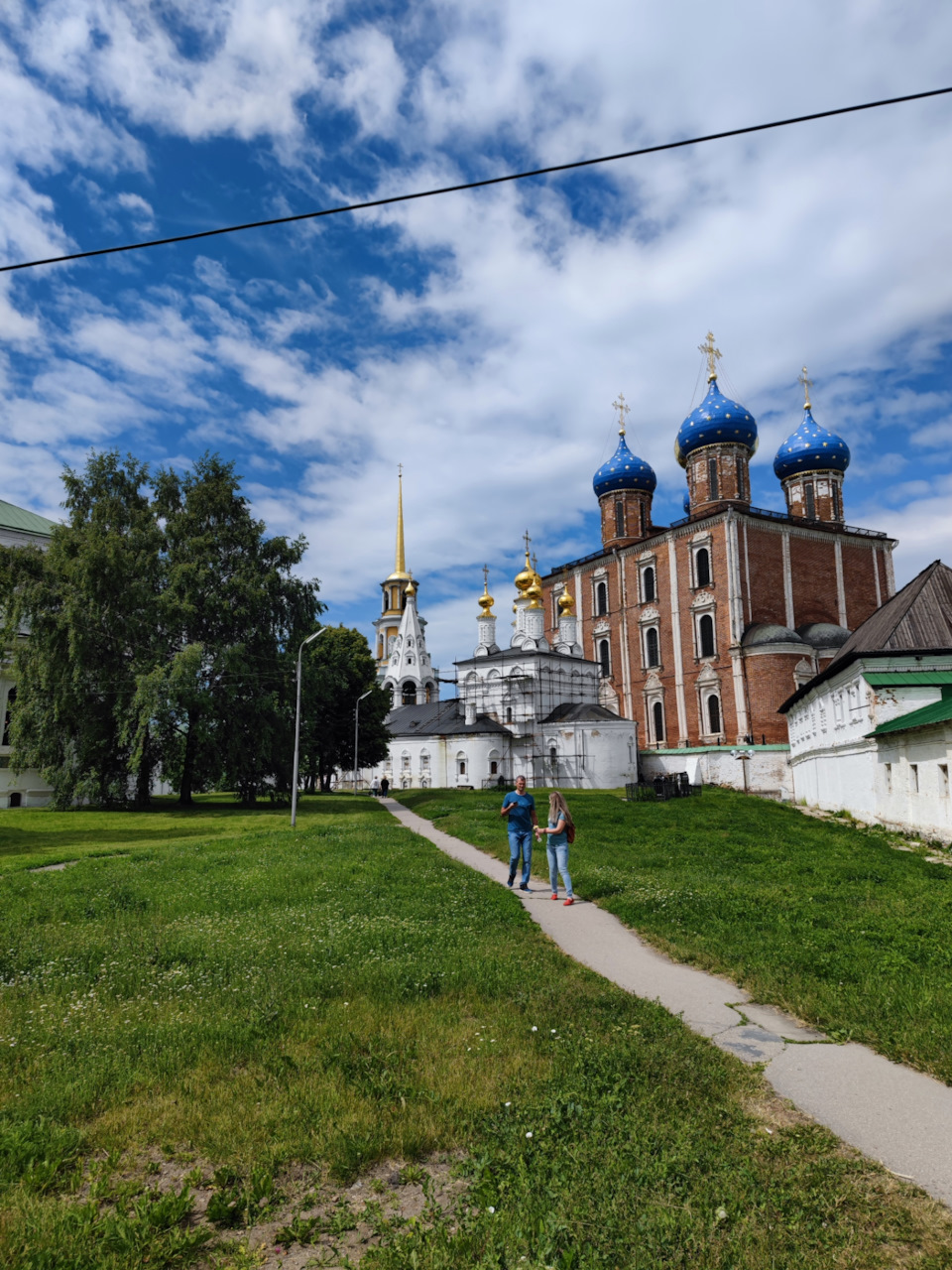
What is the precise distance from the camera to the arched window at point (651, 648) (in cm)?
5309

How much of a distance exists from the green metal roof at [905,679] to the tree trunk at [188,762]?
80.6 feet

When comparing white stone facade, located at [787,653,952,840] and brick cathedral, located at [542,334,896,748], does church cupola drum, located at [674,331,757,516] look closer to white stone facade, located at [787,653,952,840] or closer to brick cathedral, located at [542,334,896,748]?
brick cathedral, located at [542,334,896,748]

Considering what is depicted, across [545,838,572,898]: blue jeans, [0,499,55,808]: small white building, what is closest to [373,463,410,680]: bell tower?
[0,499,55,808]: small white building

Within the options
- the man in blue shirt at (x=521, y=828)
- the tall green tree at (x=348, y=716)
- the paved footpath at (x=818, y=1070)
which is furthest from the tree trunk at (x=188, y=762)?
the paved footpath at (x=818, y=1070)

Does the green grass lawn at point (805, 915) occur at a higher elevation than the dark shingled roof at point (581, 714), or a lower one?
lower

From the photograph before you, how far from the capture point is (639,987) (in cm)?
665

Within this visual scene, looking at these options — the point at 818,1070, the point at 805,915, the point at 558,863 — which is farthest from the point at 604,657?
the point at 818,1070

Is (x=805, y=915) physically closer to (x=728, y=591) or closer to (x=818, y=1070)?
(x=818, y=1070)

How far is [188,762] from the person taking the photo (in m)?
34.0

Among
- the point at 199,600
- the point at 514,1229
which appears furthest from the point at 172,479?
the point at 514,1229

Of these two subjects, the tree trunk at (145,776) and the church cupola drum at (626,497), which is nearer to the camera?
the tree trunk at (145,776)

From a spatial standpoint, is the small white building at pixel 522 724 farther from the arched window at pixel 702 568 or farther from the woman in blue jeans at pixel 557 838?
the woman in blue jeans at pixel 557 838

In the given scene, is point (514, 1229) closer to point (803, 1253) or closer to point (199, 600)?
point (803, 1253)

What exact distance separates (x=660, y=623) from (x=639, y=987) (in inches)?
1852
